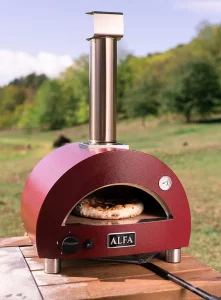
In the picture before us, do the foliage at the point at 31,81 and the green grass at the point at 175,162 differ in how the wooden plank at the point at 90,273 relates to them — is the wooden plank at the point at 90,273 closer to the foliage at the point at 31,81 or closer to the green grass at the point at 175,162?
the green grass at the point at 175,162

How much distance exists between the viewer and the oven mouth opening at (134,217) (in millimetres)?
2023

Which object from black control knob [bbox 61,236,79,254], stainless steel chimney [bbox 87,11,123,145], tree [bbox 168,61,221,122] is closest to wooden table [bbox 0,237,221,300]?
black control knob [bbox 61,236,79,254]

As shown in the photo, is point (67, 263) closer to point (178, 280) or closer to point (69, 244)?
point (69, 244)

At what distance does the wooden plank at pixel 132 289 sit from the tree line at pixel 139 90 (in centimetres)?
819

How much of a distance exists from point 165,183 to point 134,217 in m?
0.20

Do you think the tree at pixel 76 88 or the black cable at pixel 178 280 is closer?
the black cable at pixel 178 280

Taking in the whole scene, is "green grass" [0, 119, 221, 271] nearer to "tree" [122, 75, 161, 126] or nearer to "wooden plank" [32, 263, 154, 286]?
"tree" [122, 75, 161, 126]

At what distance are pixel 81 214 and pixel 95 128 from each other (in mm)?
359

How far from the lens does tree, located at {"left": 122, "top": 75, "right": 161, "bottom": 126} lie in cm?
1385

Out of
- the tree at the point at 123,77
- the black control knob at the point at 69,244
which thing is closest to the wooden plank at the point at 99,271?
the black control knob at the point at 69,244

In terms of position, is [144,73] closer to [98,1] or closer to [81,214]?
[98,1]

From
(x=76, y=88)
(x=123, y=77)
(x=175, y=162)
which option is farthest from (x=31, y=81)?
(x=123, y=77)

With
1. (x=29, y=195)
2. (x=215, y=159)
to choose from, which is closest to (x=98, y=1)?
(x=29, y=195)

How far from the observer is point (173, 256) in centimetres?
214
